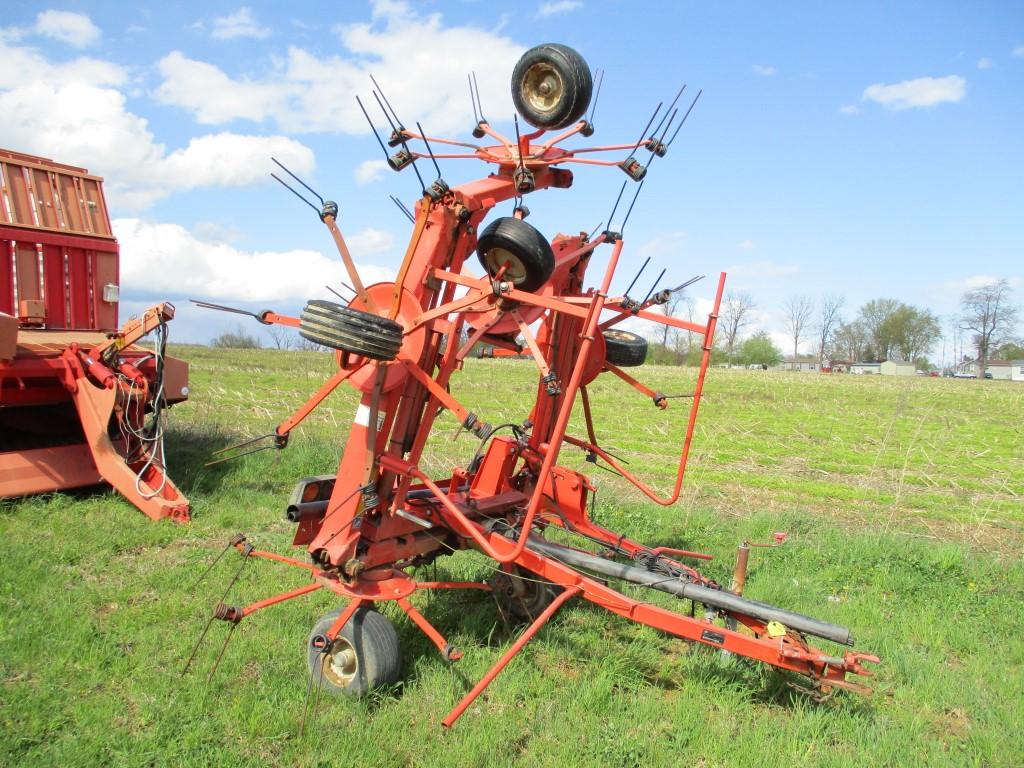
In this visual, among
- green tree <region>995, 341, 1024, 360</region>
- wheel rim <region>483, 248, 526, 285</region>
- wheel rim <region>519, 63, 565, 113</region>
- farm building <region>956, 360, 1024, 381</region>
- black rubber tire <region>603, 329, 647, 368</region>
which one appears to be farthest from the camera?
green tree <region>995, 341, 1024, 360</region>

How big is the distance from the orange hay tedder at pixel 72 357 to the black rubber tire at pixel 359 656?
341 centimetres

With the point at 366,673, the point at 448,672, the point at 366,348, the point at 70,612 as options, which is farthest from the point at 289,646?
the point at 366,348

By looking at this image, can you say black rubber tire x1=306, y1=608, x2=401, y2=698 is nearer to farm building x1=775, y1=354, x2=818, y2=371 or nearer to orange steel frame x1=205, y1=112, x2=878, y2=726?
orange steel frame x1=205, y1=112, x2=878, y2=726

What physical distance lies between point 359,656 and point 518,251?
7.73ft

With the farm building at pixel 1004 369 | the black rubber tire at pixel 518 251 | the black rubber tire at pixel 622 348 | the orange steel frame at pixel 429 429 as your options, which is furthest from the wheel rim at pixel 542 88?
the farm building at pixel 1004 369

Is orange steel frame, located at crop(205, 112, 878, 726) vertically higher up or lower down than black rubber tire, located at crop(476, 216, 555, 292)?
lower down

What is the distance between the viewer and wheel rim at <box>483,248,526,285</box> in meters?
4.06

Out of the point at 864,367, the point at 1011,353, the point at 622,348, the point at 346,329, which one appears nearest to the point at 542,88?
the point at 346,329

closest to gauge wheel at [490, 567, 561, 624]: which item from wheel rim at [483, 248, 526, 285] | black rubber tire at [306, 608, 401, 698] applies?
black rubber tire at [306, 608, 401, 698]

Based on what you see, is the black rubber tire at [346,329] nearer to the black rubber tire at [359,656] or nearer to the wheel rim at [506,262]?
the wheel rim at [506,262]

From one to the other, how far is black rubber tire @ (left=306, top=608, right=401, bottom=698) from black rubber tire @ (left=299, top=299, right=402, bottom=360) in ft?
5.04

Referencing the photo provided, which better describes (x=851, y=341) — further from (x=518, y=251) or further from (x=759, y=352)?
(x=518, y=251)

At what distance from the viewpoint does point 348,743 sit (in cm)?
351

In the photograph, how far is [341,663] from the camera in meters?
4.04
